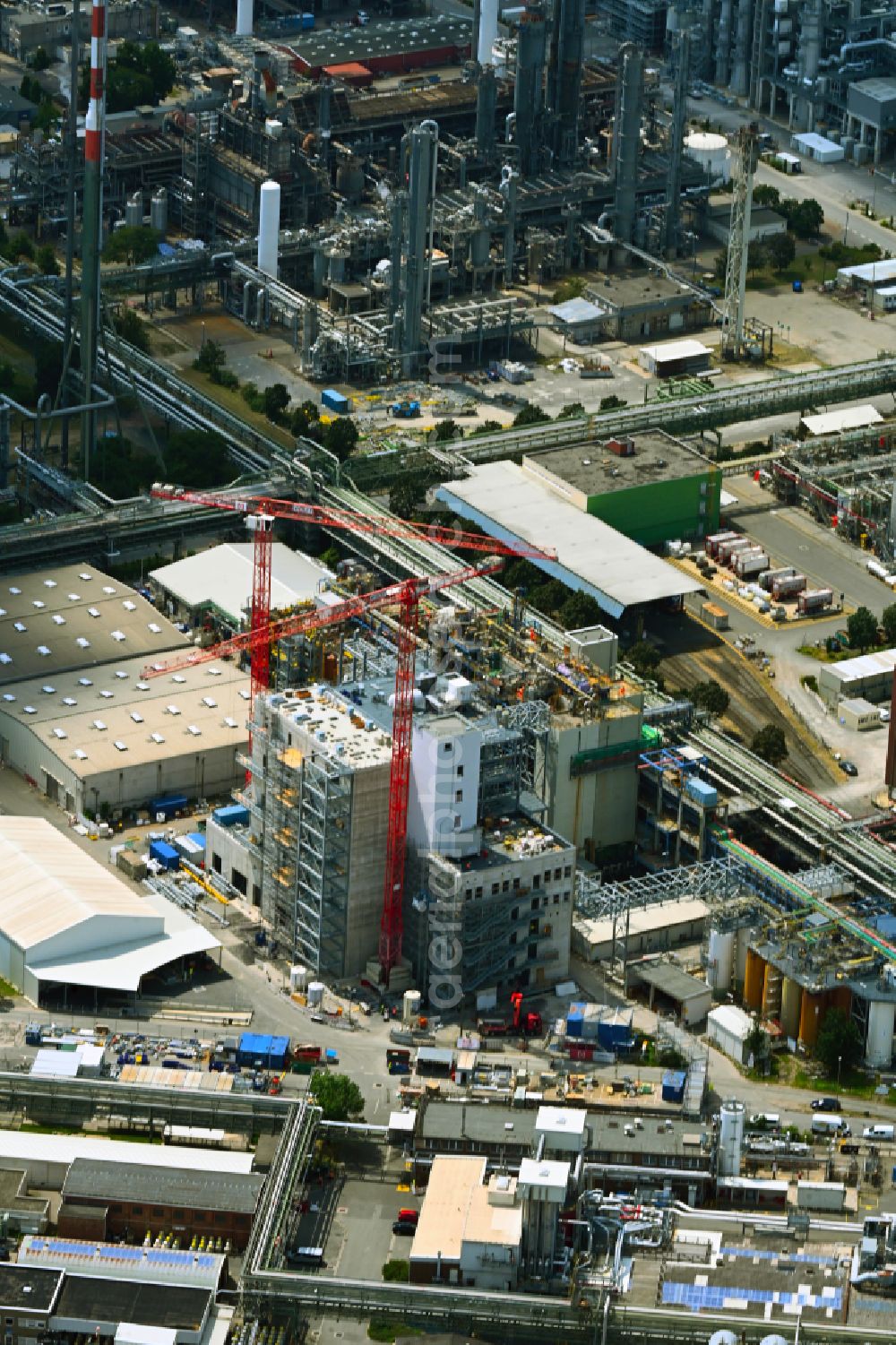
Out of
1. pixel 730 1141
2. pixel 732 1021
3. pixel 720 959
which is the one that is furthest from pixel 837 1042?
pixel 730 1141

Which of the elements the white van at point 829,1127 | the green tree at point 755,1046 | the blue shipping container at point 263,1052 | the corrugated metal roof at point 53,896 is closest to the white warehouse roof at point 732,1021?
the green tree at point 755,1046

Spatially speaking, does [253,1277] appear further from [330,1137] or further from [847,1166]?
[847,1166]

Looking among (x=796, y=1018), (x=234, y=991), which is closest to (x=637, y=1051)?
(x=796, y=1018)

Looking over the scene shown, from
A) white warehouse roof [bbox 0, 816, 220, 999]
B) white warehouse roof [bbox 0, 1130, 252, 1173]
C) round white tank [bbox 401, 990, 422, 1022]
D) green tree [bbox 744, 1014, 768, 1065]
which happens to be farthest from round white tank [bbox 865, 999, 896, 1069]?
white warehouse roof [bbox 0, 816, 220, 999]

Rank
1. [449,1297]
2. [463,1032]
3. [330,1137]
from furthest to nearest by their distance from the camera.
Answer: [463,1032]
[330,1137]
[449,1297]

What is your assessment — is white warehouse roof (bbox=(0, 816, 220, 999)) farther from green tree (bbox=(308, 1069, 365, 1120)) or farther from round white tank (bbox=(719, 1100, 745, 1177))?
round white tank (bbox=(719, 1100, 745, 1177))

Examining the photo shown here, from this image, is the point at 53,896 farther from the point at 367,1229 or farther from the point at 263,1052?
the point at 367,1229
